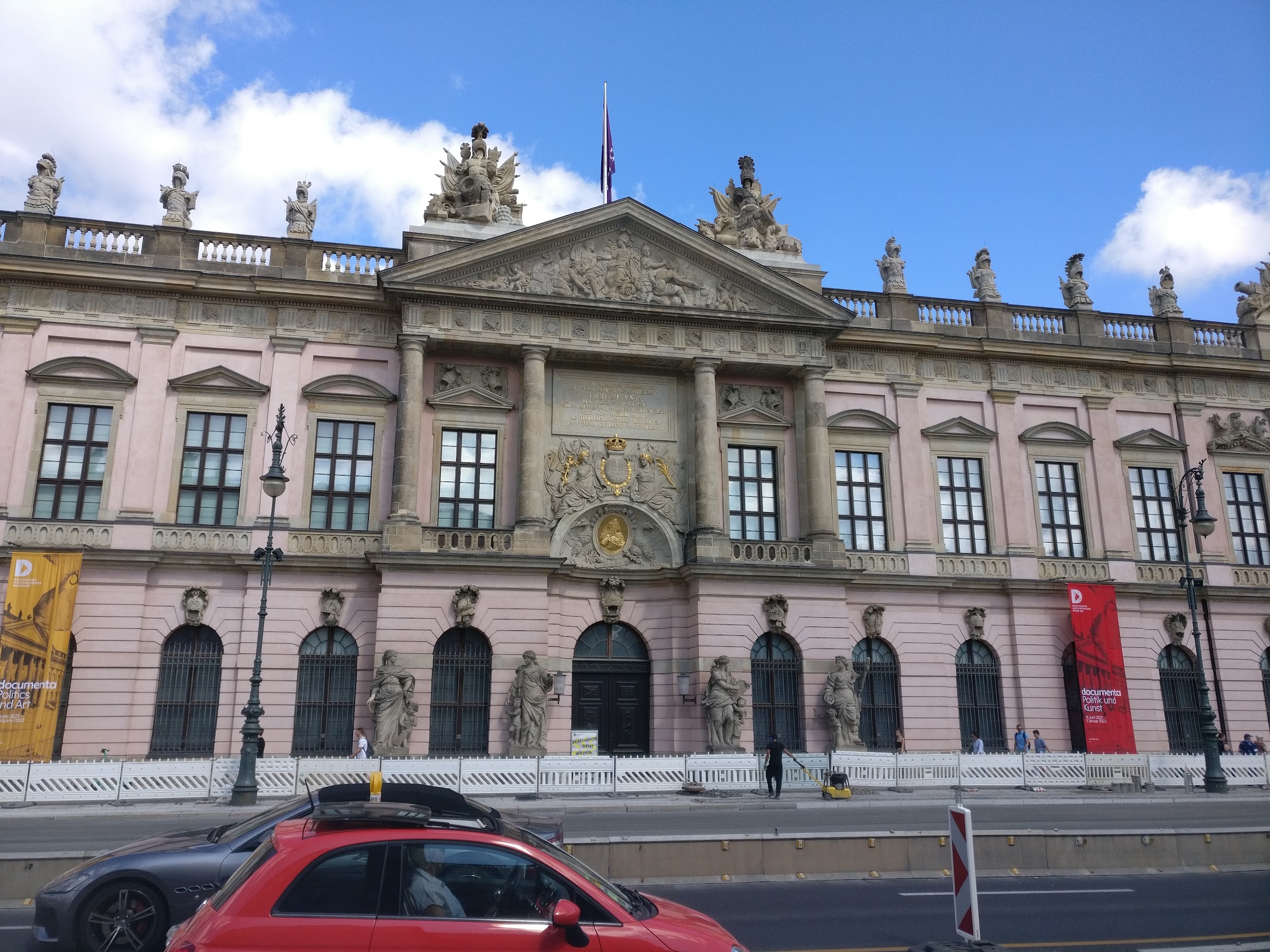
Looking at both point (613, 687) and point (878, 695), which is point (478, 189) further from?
point (878, 695)

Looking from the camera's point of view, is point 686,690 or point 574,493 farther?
point 574,493

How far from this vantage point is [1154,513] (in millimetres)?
35625

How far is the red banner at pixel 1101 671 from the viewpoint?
103 feet

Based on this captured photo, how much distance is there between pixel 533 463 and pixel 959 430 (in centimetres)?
1570

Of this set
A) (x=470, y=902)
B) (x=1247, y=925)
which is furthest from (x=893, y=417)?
(x=470, y=902)

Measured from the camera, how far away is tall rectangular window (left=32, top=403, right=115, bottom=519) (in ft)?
93.3

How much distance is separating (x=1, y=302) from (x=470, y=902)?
1215 inches

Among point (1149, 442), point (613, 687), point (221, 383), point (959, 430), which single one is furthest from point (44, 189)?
point (1149, 442)

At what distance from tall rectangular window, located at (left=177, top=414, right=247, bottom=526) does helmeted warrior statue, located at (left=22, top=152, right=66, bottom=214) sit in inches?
326

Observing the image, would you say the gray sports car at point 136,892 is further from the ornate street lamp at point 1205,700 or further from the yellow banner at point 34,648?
the ornate street lamp at point 1205,700

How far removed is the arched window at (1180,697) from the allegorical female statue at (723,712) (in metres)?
16.2

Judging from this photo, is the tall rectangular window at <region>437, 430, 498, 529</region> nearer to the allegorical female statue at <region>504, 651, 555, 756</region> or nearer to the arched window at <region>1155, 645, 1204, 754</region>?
the allegorical female statue at <region>504, 651, 555, 756</region>

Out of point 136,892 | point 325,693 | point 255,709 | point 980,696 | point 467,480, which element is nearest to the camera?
point 136,892

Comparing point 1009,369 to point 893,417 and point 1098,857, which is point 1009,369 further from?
point 1098,857
